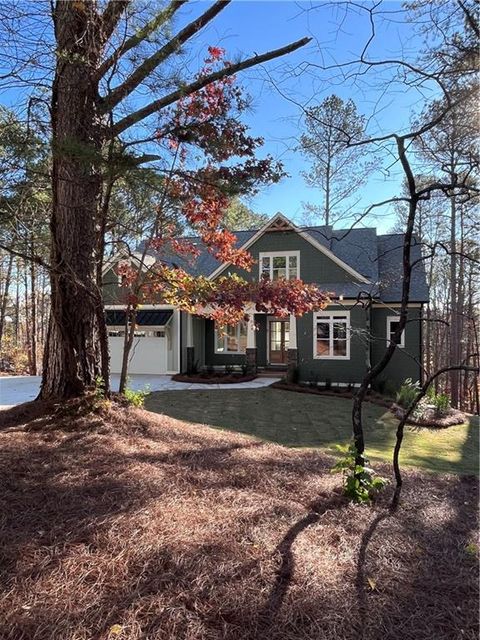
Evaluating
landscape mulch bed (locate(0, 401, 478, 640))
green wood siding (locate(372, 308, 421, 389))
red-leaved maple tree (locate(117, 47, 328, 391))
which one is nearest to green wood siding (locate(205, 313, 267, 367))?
green wood siding (locate(372, 308, 421, 389))

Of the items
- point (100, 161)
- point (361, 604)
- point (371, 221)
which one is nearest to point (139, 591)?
point (361, 604)

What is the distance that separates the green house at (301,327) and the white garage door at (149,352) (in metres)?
0.04

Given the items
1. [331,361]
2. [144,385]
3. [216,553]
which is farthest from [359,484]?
[331,361]

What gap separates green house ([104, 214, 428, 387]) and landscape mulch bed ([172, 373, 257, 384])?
3.07 ft

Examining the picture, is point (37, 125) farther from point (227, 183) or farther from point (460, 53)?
point (460, 53)

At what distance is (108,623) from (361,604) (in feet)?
3.65

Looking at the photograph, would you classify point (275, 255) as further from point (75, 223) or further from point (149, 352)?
point (75, 223)

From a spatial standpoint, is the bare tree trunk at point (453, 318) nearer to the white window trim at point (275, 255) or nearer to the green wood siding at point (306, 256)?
the green wood siding at point (306, 256)

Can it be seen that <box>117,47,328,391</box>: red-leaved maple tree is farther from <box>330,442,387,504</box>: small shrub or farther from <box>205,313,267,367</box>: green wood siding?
<box>205,313,267,367</box>: green wood siding

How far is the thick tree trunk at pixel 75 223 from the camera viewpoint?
459 cm

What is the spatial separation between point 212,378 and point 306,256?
5.71 metres

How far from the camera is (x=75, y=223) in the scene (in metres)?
4.96

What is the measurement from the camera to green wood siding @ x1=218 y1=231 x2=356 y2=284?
1570cm

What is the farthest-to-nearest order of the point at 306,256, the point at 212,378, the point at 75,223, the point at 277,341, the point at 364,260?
the point at 277,341
the point at 364,260
the point at 306,256
the point at 212,378
the point at 75,223
